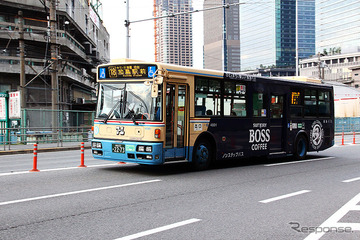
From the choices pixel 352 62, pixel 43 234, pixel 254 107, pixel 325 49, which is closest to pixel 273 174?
pixel 254 107

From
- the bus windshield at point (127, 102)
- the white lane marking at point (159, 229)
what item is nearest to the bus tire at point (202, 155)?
the bus windshield at point (127, 102)

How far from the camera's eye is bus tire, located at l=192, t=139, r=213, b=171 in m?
12.1

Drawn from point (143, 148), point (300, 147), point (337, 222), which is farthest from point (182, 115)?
point (300, 147)

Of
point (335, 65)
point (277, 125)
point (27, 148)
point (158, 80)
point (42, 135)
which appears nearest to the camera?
point (158, 80)

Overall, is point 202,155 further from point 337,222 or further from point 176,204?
point 337,222

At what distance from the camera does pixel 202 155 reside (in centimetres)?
1222

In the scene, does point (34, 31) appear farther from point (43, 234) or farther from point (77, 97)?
point (43, 234)

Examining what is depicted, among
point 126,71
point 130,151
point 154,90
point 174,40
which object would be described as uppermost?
point 174,40

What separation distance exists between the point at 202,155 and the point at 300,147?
Result: 6319 millimetres

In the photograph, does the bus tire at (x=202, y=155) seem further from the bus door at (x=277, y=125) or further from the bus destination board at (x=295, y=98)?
the bus destination board at (x=295, y=98)

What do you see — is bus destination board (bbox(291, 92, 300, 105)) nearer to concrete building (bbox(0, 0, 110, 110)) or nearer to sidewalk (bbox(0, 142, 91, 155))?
sidewalk (bbox(0, 142, 91, 155))

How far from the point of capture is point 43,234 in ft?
18.0

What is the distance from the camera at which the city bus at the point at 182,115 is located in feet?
35.8

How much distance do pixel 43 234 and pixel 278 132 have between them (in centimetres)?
1151
